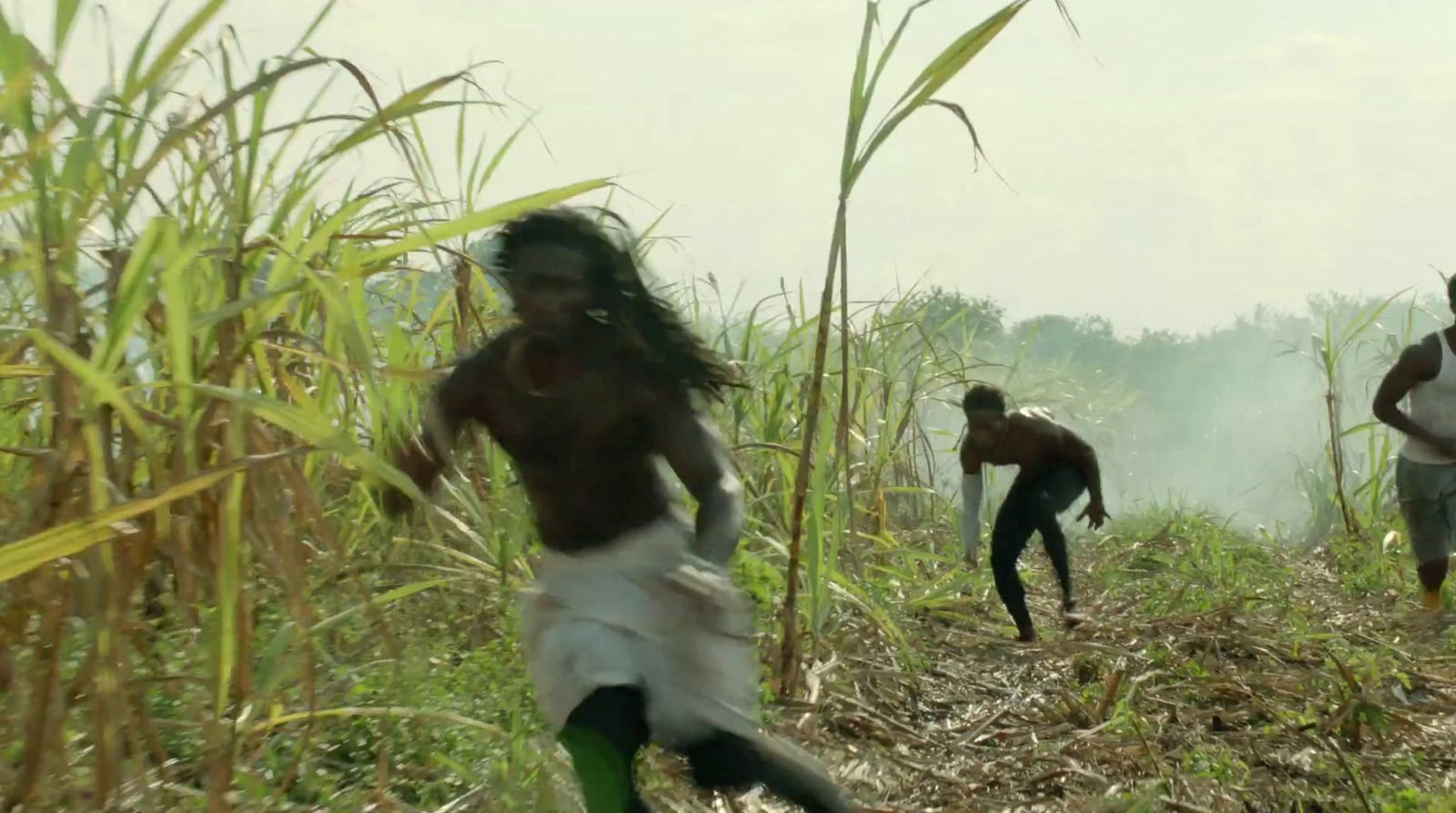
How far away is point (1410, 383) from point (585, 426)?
3.99 meters

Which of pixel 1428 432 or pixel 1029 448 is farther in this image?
pixel 1029 448

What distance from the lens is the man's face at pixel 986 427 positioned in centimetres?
566

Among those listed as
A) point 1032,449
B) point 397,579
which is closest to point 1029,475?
point 1032,449

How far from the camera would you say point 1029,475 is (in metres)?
5.92

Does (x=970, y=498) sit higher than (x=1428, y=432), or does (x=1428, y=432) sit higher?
(x=1428, y=432)

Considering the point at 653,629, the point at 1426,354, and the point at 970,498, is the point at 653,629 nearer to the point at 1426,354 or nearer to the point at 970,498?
the point at 970,498

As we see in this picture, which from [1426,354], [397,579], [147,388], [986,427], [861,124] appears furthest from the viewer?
[986,427]

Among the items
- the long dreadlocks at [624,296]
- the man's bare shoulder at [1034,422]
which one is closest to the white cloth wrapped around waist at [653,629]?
the long dreadlocks at [624,296]

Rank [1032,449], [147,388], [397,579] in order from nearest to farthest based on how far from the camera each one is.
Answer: [147,388] → [397,579] → [1032,449]

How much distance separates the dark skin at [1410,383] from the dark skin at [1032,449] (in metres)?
1.16

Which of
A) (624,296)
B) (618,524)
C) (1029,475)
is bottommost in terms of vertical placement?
(1029,475)

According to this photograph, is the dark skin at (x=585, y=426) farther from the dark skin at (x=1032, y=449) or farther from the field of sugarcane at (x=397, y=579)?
the dark skin at (x=1032, y=449)

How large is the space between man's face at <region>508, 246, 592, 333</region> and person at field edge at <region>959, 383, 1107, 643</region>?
3.61m

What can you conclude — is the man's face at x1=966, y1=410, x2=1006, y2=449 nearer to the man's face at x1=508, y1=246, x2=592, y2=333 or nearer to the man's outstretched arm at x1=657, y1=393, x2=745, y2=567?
the man's outstretched arm at x1=657, y1=393, x2=745, y2=567
